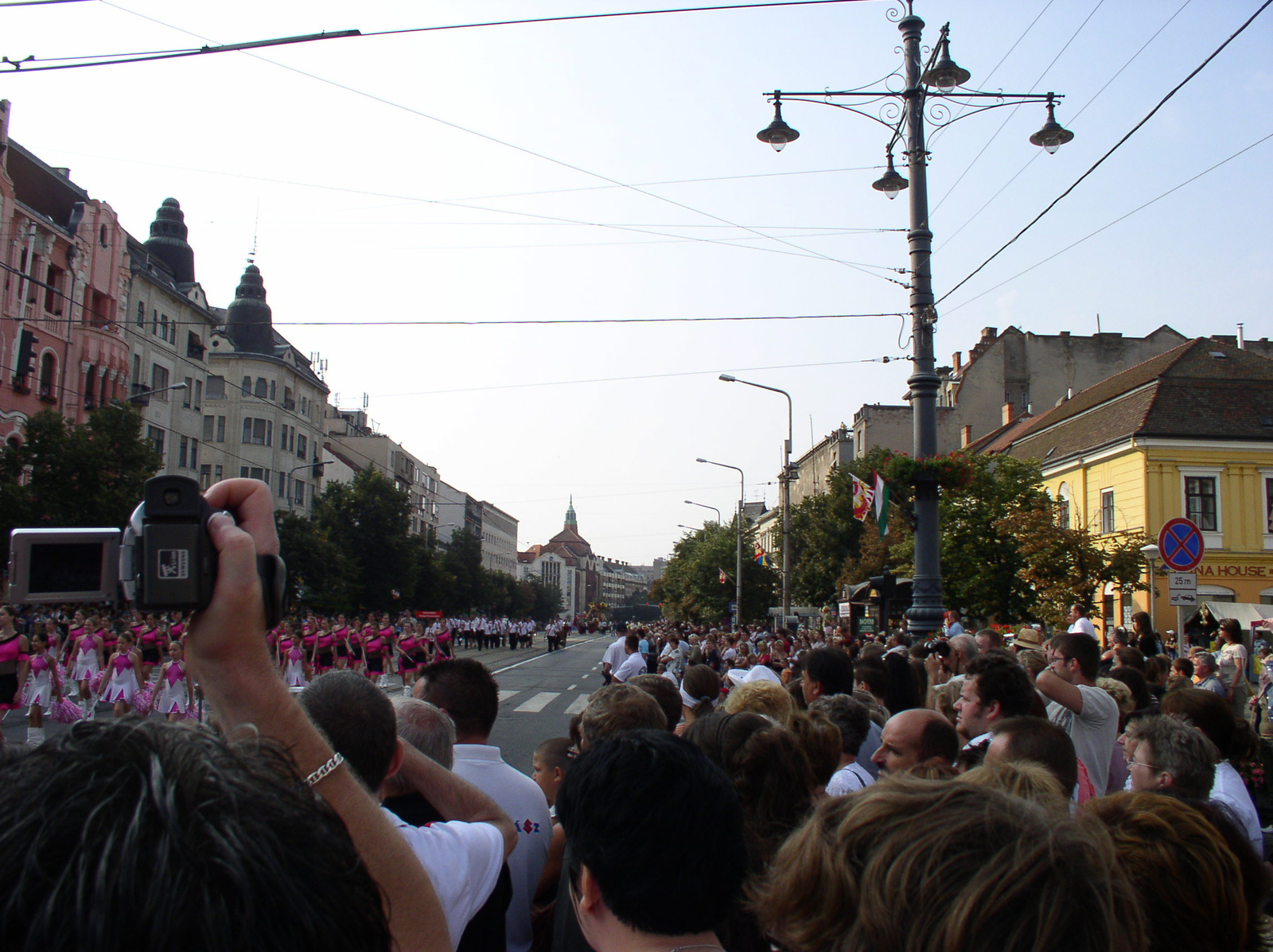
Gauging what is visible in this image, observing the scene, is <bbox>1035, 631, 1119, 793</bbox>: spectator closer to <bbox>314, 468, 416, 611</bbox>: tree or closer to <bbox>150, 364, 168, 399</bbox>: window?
<bbox>150, 364, 168, 399</bbox>: window

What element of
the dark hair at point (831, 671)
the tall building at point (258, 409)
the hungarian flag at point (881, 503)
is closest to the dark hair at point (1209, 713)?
the dark hair at point (831, 671)

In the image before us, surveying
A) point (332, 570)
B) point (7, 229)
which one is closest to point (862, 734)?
point (7, 229)

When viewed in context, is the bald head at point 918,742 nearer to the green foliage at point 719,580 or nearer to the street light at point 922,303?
the street light at point 922,303

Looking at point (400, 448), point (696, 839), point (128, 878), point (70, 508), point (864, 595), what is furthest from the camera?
point (400, 448)

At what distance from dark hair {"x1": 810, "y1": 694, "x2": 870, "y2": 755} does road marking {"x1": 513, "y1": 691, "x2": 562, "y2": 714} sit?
52.6 feet

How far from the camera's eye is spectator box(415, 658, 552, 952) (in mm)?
3453

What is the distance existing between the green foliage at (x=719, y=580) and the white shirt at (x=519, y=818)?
50079 millimetres

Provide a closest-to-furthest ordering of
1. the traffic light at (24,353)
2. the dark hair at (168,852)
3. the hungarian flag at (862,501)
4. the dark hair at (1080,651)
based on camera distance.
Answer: the dark hair at (168,852) → the dark hair at (1080,651) → the hungarian flag at (862,501) → the traffic light at (24,353)

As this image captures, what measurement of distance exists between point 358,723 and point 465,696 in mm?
1477

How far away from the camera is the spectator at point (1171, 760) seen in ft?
11.6

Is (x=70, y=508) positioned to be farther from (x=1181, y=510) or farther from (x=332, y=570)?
(x=1181, y=510)

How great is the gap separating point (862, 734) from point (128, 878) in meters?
4.22

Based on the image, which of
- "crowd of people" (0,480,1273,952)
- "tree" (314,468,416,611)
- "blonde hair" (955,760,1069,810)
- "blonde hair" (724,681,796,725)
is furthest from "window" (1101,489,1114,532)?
"tree" (314,468,416,611)

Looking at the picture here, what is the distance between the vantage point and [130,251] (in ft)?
156
